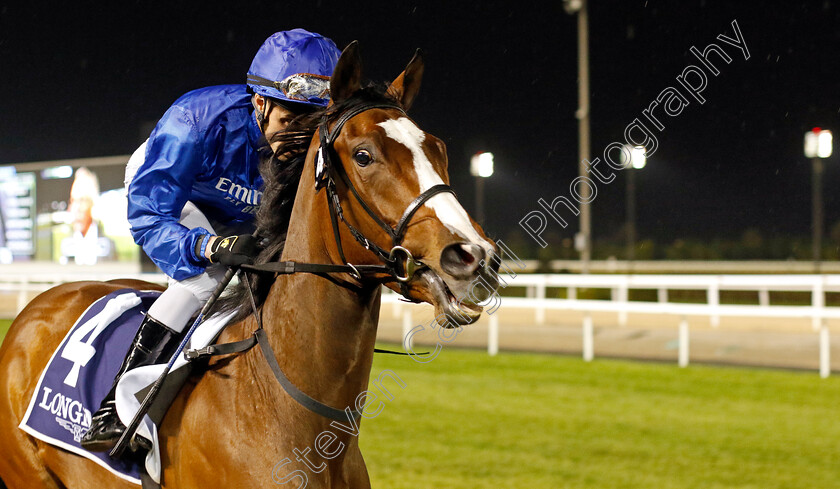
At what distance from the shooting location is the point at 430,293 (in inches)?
63.4

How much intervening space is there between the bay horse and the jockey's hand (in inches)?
3.8

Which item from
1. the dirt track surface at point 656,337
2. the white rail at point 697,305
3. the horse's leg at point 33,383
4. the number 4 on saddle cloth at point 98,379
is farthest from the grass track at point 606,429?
the number 4 on saddle cloth at point 98,379

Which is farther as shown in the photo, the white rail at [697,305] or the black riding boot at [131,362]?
the white rail at [697,305]

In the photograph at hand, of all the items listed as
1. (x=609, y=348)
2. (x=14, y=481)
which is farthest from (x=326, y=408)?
(x=609, y=348)

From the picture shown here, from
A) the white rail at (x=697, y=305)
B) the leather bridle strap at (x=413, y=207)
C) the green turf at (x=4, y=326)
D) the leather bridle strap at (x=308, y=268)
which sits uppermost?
the leather bridle strap at (x=413, y=207)

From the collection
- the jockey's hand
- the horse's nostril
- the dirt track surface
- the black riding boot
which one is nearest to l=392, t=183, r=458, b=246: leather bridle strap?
the horse's nostril

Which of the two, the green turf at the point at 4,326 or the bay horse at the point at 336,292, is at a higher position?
the bay horse at the point at 336,292

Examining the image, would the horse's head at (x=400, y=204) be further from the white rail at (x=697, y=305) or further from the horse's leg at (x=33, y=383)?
the white rail at (x=697, y=305)

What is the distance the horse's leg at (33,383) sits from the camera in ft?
7.84

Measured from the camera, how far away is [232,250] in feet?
6.52

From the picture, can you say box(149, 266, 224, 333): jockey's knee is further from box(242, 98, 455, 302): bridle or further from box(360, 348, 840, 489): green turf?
box(360, 348, 840, 489): green turf

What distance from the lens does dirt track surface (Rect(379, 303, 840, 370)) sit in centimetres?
816

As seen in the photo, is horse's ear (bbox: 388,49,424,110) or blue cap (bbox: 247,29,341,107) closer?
horse's ear (bbox: 388,49,424,110)

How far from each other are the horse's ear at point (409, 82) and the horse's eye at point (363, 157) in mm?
316
